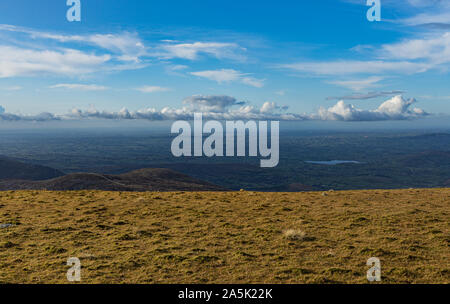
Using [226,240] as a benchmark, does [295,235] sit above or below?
above

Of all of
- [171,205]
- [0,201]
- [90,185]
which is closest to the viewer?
[171,205]

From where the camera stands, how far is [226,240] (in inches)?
601

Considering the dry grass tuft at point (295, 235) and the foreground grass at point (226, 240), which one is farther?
the dry grass tuft at point (295, 235)

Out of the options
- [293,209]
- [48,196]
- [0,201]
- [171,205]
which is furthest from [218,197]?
[0,201]

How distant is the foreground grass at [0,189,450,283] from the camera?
11.1m

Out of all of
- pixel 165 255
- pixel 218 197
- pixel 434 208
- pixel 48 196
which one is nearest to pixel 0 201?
pixel 48 196

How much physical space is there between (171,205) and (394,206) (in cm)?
1777

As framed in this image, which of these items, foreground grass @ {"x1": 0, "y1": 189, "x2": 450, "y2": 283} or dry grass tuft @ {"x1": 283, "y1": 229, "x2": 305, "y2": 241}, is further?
dry grass tuft @ {"x1": 283, "y1": 229, "x2": 305, "y2": 241}

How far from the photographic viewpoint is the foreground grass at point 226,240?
11078mm

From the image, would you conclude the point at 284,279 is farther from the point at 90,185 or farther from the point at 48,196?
the point at 90,185
